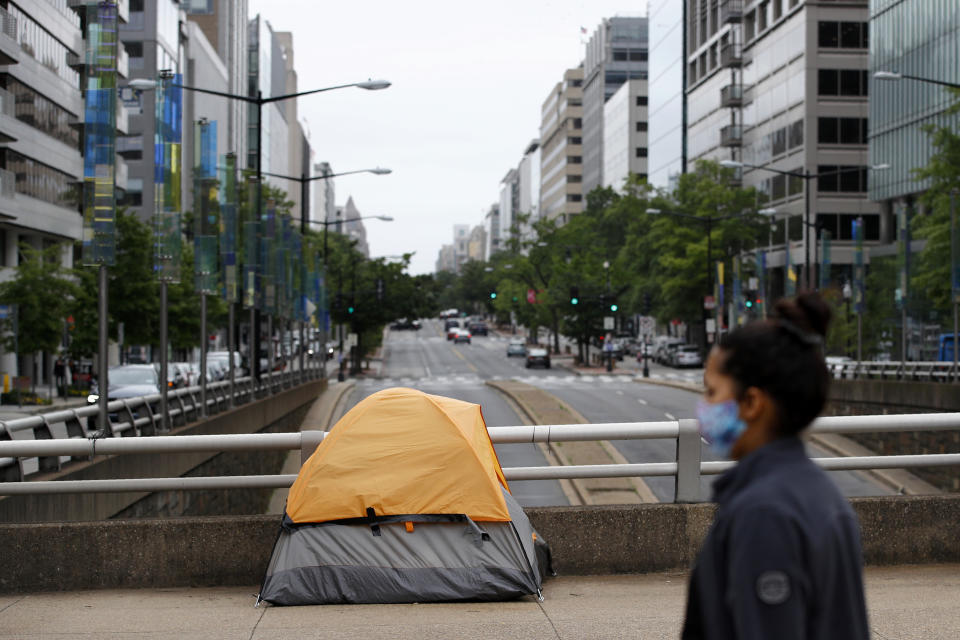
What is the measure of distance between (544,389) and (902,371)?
1925 centimetres

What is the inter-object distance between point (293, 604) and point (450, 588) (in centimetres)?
95

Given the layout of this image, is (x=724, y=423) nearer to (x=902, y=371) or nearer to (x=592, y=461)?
(x=592, y=461)

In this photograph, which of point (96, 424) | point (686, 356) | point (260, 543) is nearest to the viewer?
point (260, 543)

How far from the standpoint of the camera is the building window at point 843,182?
74.9 meters

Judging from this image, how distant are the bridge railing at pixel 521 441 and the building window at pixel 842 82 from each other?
70.4m

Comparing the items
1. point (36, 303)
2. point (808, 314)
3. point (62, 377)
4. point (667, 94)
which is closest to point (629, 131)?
point (667, 94)

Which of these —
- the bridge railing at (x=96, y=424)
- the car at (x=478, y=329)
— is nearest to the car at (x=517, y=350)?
the car at (x=478, y=329)

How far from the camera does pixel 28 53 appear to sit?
Result: 5050 cm

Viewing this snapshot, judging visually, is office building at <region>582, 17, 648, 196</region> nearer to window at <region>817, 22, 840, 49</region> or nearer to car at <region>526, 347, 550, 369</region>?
car at <region>526, 347, 550, 369</region>

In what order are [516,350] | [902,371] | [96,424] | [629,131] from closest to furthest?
[96,424]
[902,371]
[516,350]
[629,131]

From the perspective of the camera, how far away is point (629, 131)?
13100 cm

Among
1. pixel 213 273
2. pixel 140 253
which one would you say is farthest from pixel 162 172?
pixel 140 253

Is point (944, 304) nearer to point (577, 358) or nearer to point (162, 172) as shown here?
point (162, 172)

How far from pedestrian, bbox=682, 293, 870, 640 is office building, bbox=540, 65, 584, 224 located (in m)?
165
